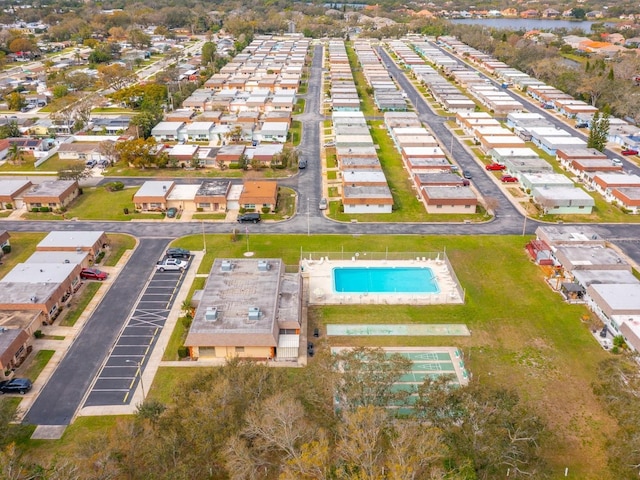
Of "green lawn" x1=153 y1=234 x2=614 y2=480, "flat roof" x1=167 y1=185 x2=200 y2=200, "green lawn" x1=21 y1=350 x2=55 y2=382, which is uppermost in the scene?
"flat roof" x1=167 y1=185 x2=200 y2=200

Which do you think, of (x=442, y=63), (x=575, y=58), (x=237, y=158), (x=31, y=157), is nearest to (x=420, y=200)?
(x=237, y=158)

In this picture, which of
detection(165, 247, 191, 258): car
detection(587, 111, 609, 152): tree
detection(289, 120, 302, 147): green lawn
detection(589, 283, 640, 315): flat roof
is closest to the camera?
detection(589, 283, 640, 315): flat roof

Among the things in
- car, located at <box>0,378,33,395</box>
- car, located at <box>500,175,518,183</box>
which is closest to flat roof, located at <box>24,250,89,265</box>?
car, located at <box>0,378,33,395</box>

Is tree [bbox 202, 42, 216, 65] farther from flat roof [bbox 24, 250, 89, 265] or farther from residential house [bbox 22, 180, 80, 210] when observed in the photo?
flat roof [bbox 24, 250, 89, 265]

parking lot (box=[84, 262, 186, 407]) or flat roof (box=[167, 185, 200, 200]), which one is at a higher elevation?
flat roof (box=[167, 185, 200, 200])

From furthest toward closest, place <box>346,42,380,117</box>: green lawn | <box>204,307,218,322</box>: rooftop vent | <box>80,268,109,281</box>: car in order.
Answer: <box>346,42,380,117</box>: green lawn
<box>80,268,109,281</box>: car
<box>204,307,218,322</box>: rooftop vent

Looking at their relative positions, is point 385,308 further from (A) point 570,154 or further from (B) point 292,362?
(A) point 570,154

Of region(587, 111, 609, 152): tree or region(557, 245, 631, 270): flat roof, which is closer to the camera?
region(557, 245, 631, 270): flat roof
